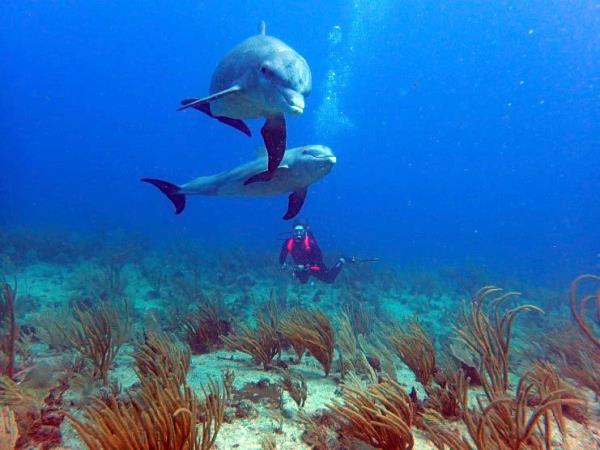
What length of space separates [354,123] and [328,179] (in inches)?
884

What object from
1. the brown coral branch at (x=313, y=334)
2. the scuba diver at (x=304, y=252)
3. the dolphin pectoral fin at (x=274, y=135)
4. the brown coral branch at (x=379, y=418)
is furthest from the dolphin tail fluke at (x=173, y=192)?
the scuba diver at (x=304, y=252)

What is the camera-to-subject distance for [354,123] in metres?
125

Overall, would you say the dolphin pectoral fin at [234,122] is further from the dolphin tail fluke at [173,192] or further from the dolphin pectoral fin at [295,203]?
the dolphin tail fluke at [173,192]

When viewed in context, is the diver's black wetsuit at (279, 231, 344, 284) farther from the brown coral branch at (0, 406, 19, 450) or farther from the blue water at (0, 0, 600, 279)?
the blue water at (0, 0, 600, 279)

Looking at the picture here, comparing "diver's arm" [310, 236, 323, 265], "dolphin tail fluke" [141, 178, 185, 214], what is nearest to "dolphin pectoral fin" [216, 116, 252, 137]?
"dolphin tail fluke" [141, 178, 185, 214]

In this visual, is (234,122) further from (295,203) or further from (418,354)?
(418,354)

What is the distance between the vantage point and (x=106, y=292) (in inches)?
402

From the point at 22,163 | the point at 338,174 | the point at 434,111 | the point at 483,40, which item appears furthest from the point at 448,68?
the point at 22,163

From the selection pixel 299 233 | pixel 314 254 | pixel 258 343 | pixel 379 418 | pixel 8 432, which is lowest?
pixel 8 432

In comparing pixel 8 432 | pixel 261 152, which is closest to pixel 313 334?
pixel 261 152

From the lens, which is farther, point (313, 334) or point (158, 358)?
point (313, 334)

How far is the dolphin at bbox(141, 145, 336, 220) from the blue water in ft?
76.7

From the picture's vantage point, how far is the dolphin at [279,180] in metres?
4.71

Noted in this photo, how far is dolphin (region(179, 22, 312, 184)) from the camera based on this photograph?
124 inches
